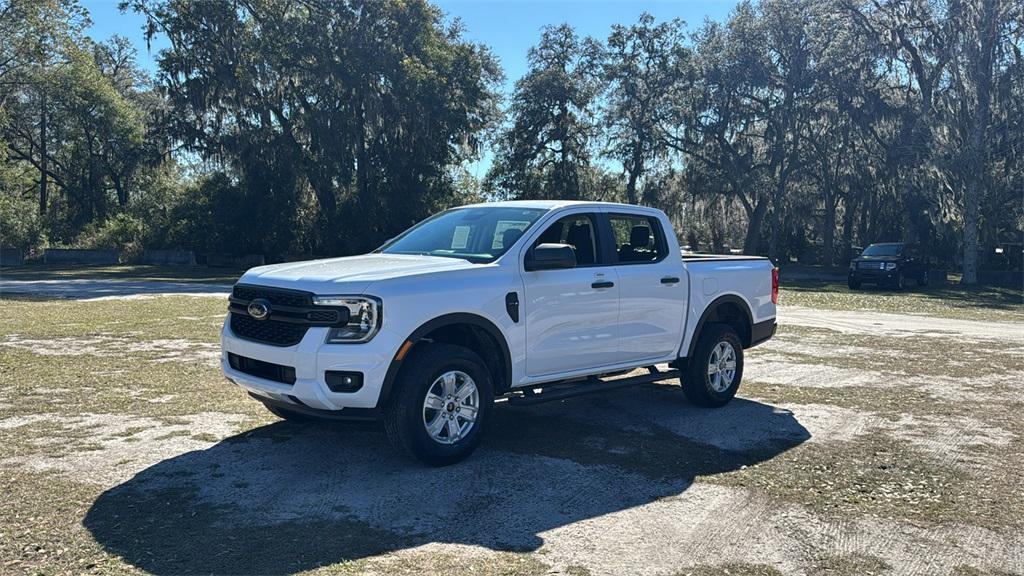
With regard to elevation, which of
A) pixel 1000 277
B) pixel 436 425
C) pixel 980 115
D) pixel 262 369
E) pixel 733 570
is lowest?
pixel 733 570

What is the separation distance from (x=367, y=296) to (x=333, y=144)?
109 ft

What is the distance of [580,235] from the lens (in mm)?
7406

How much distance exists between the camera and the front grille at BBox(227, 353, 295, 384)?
19.0 ft

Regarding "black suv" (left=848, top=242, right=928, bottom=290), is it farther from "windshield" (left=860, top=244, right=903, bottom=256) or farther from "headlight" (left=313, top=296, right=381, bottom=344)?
"headlight" (left=313, top=296, right=381, bottom=344)

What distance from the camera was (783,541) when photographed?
15.6 ft

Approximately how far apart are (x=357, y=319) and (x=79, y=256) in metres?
44.2

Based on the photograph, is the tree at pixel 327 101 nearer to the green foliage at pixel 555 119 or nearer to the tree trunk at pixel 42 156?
the green foliage at pixel 555 119

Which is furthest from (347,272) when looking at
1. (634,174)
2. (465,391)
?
(634,174)

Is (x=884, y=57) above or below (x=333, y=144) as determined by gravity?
above

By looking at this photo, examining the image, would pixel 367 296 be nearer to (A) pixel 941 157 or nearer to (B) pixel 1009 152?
(A) pixel 941 157

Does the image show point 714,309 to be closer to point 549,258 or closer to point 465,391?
point 549,258

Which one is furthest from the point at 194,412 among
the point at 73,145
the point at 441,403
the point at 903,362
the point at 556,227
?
the point at 73,145

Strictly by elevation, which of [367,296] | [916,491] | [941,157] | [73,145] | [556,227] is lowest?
[916,491]

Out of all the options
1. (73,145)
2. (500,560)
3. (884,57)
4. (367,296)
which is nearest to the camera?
(500,560)
